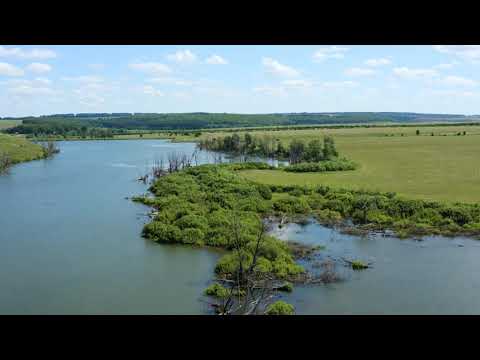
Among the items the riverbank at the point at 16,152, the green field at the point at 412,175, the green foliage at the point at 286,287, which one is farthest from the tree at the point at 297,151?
the green foliage at the point at 286,287

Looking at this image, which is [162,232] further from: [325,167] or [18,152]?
[18,152]

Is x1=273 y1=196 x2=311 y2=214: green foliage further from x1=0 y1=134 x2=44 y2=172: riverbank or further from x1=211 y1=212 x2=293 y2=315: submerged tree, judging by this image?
x1=0 y1=134 x2=44 y2=172: riverbank

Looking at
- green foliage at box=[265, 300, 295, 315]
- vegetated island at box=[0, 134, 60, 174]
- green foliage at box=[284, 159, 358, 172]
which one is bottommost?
green foliage at box=[265, 300, 295, 315]

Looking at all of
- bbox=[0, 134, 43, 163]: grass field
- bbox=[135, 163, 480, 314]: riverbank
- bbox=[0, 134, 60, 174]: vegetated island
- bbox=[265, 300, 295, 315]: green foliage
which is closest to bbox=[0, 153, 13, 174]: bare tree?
bbox=[0, 134, 60, 174]: vegetated island

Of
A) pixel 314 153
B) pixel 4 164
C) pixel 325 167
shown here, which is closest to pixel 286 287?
pixel 325 167

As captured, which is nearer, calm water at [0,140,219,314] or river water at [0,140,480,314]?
river water at [0,140,480,314]
